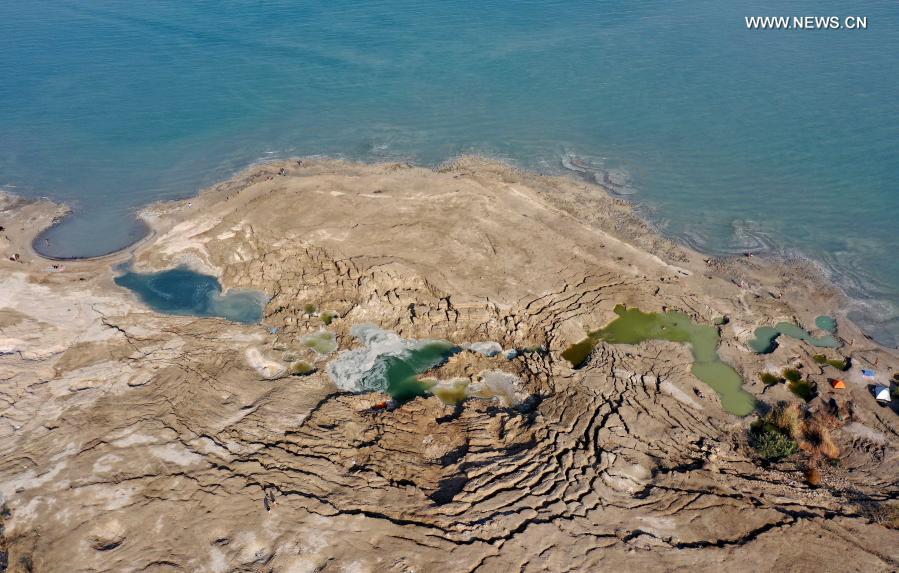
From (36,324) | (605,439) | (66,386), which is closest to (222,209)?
(36,324)

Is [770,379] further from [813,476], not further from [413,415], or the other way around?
[413,415]

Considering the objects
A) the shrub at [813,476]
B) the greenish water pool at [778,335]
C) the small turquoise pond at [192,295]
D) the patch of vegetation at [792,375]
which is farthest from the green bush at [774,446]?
the small turquoise pond at [192,295]

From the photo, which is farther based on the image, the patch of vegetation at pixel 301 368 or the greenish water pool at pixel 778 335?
the greenish water pool at pixel 778 335

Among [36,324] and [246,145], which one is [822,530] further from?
[246,145]

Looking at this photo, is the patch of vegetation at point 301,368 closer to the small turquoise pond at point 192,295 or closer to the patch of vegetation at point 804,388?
the small turquoise pond at point 192,295

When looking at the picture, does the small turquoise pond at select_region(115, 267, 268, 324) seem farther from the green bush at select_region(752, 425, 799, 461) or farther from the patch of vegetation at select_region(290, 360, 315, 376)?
the green bush at select_region(752, 425, 799, 461)

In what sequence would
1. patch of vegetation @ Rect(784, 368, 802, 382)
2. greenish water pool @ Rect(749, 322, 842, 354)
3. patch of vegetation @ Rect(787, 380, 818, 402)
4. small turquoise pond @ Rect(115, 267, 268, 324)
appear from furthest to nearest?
1. small turquoise pond @ Rect(115, 267, 268, 324)
2. greenish water pool @ Rect(749, 322, 842, 354)
3. patch of vegetation @ Rect(784, 368, 802, 382)
4. patch of vegetation @ Rect(787, 380, 818, 402)

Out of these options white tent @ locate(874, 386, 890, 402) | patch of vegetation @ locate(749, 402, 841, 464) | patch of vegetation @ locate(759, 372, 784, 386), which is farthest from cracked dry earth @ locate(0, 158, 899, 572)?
white tent @ locate(874, 386, 890, 402)
